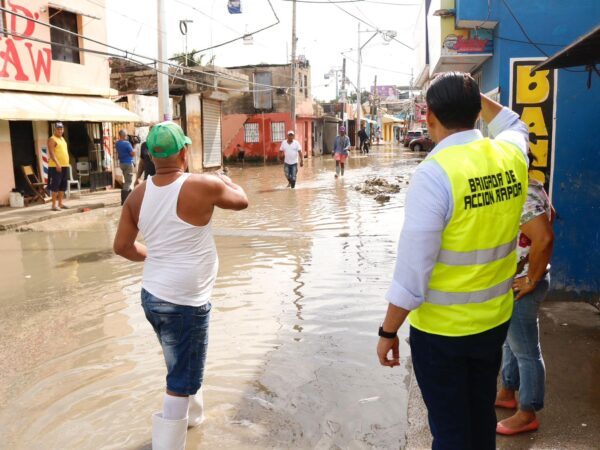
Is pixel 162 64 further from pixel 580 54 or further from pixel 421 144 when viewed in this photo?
pixel 421 144

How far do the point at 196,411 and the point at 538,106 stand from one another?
4052mm

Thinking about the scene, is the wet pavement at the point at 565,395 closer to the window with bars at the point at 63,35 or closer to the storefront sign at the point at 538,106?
the storefront sign at the point at 538,106

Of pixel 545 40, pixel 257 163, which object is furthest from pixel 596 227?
pixel 257 163

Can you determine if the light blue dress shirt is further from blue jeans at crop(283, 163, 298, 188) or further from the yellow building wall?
blue jeans at crop(283, 163, 298, 188)

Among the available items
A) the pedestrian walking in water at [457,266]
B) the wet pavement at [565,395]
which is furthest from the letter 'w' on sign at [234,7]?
the pedestrian walking in water at [457,266]

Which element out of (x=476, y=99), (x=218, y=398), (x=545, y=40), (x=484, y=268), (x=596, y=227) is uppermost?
(x=545, y=40)

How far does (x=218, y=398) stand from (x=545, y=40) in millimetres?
4376

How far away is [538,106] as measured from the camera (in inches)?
211

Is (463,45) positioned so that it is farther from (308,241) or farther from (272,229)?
(272,229)

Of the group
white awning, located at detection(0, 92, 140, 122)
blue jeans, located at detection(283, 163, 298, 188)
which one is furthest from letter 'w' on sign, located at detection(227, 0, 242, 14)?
blue jeans, located at detection(283, 163, 298, 188)

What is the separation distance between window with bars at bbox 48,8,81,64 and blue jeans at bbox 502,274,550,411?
48.2 ft

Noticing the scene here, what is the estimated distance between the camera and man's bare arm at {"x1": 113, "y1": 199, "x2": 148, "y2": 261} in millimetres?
2943

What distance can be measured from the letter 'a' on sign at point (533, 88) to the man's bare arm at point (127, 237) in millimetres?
3884

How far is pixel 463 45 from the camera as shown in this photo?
20.2 feet
